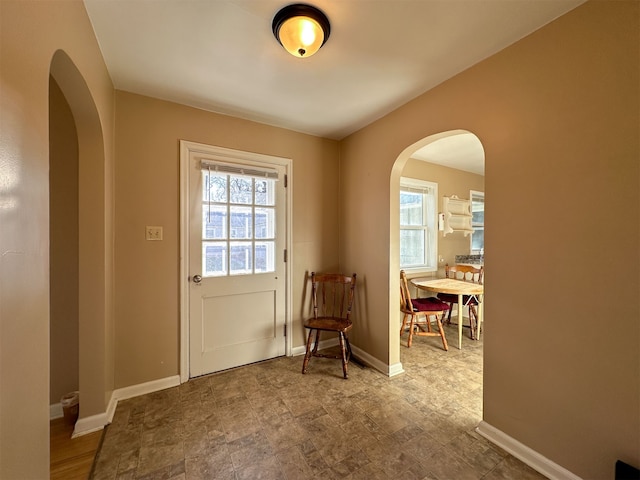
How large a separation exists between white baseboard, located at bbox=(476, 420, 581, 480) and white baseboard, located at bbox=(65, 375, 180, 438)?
2.33 meters

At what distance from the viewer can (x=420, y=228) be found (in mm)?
3914

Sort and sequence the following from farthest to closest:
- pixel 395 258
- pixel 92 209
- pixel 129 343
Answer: pixel 395 258 → pixel 129 343 → pixel 92 209

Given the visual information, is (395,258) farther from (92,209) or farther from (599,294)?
(92,209)

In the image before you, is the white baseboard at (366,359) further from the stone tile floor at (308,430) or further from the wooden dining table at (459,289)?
the wooden dining table at (459,289)

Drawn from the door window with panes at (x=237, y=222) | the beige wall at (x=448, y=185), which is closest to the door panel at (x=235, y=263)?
the door window with panes at (x=237, y=222)

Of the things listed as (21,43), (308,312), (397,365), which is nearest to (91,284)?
(21,43)

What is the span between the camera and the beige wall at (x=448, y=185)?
3.77 m

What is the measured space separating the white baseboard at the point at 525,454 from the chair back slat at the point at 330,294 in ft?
4.67

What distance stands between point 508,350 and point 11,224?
2.26 metres

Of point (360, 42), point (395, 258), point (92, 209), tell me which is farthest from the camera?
point (395, 258)

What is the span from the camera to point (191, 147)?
2242mm

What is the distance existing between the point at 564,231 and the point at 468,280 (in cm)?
260

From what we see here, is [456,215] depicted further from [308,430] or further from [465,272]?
[308,430]

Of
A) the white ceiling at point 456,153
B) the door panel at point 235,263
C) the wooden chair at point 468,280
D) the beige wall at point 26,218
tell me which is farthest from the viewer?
the wooden chair at point 468,280
